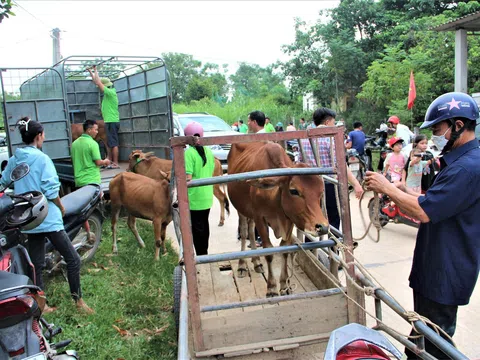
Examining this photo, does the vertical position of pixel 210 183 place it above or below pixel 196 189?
above

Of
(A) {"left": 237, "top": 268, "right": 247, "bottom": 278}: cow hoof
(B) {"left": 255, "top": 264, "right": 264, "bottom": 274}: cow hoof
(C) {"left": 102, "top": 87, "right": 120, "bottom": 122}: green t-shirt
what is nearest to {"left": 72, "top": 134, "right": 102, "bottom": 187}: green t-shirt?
(C) {"left": 102, "top": 87, "right": 120, "bottom": 122}: green t-shirt

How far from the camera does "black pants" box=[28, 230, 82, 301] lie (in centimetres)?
425

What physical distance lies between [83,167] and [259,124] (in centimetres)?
281

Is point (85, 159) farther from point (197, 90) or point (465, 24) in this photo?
point (197, 90)

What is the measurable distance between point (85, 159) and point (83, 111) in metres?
4.54

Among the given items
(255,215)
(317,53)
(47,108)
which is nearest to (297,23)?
(317,53)

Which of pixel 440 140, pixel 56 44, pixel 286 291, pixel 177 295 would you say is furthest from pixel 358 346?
pixel 56 44

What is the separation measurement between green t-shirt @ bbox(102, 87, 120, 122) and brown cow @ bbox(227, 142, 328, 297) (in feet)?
16.2

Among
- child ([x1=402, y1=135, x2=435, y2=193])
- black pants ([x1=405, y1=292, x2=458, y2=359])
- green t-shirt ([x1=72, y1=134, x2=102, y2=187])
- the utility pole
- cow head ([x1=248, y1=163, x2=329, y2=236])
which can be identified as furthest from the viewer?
the utility pole

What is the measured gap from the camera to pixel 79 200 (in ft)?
17.5

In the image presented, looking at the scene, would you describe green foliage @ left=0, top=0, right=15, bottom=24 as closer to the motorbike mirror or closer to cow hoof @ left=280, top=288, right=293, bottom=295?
the motorbike mirror

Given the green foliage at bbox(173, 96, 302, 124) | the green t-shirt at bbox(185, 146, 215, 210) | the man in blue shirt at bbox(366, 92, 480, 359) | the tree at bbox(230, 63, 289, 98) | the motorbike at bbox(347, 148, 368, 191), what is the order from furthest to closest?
the tree at bbox(230, 63, 289, 98) → the green foliage at bbox(173, 96, 302, 124) → the motorbike at bbox(347, 148, 368, 191) → the green t-shirt at bbox(185, 146, 215, 210) → the man in blue shirt at bbox(366, 92, 480, 359)

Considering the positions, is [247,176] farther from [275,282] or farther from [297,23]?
[297,23]

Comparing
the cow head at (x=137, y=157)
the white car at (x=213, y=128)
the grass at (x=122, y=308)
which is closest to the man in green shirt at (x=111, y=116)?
the cow head at (x=137, y=157)
